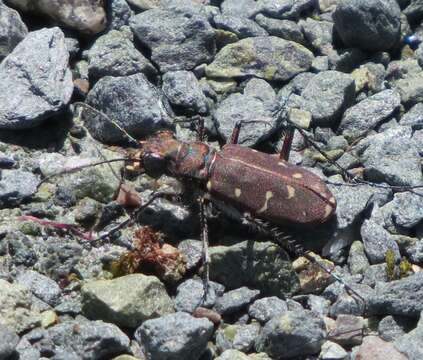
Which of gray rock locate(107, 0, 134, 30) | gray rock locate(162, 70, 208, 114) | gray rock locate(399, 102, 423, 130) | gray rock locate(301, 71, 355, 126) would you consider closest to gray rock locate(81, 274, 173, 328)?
gray rock locate(162, 70, 208, 114)

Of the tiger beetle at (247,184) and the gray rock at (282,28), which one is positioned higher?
the gray rock at (282,28)

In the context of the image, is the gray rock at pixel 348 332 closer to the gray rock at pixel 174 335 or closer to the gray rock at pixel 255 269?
the gray rock at pixel 255 269

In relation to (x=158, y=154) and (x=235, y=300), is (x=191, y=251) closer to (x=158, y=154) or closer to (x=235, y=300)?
(x=235, y=300)

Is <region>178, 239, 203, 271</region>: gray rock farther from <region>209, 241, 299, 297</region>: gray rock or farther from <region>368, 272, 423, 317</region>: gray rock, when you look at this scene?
<region>368, 272, 423, 317</region>: gray rock

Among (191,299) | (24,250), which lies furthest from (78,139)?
(191,299)

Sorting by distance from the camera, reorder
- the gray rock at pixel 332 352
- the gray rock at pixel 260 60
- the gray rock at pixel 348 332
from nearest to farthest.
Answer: the gray rock at pixel 332 352 < the gray rock at pixel 348 332 < the gray rock at pixel 260 60

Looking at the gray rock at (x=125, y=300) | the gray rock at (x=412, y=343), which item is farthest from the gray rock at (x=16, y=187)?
the gray rock at (x=412, y=343)
